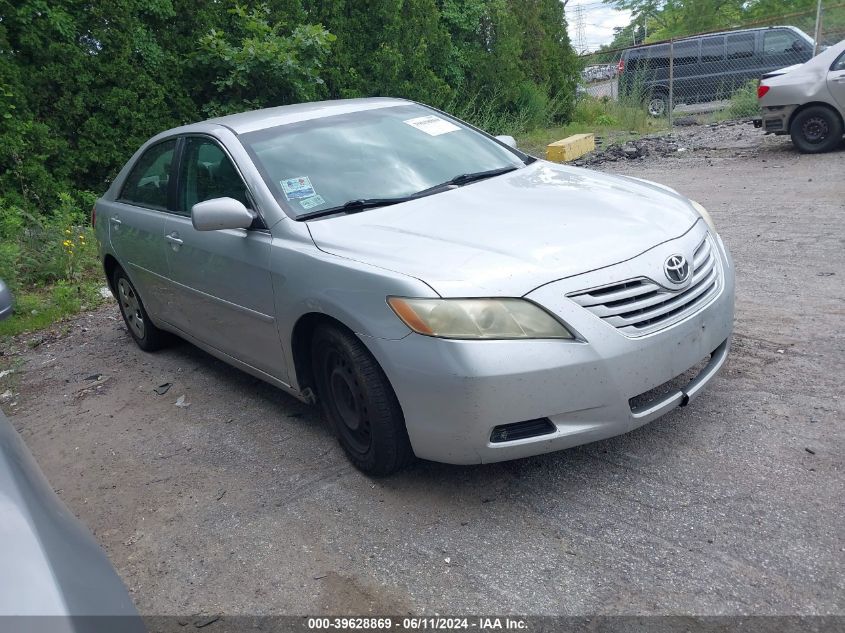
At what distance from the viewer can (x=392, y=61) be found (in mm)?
12109

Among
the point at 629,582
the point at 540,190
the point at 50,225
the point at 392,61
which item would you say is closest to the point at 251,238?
the point at 540,190

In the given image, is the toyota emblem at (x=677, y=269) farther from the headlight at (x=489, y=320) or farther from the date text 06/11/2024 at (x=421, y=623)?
the date text 06/11/2024 at (x=421, y=623)

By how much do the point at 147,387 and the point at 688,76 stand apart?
16.2 metres

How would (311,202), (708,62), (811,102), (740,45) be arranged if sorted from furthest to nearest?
1. (708,62)
2. (740,45)
3. (811,102)
4. (311,202)

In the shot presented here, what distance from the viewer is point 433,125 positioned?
188 inches

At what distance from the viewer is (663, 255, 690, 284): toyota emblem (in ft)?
10.9

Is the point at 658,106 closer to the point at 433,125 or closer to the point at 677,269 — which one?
the point at 433,125

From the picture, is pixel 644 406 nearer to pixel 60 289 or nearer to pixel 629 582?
pixel 629 582

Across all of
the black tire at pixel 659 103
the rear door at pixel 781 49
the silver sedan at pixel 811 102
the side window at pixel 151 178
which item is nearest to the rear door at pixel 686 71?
the black tire at pixel 659 103

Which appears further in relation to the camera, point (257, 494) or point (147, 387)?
point (147, 387)

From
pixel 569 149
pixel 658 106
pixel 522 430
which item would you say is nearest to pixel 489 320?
pixel 522 430

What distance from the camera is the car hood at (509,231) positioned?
10.4 ft

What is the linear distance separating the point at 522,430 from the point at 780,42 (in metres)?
17.0

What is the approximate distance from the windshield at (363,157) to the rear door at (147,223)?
966 millimetres
